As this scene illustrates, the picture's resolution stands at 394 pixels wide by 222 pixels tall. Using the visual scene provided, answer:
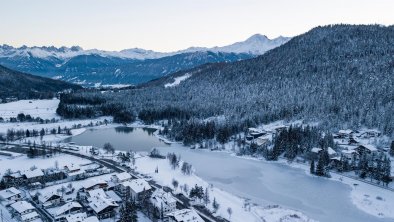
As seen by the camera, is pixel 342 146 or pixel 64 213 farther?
pixel 342 146

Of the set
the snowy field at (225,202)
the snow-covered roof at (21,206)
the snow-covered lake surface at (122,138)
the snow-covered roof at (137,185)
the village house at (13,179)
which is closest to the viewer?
the snow-covered roof at (21,206)

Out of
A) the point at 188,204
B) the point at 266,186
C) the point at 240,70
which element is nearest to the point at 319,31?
the point at 240,70

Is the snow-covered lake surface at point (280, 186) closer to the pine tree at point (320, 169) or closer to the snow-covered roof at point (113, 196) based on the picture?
the pine tree at point (320, 169)

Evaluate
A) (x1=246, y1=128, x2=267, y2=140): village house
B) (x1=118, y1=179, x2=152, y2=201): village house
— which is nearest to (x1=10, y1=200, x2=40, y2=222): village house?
(x1=118, y1=179, x2=152, y2=201): village house

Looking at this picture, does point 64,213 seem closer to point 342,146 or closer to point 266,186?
point 266,186

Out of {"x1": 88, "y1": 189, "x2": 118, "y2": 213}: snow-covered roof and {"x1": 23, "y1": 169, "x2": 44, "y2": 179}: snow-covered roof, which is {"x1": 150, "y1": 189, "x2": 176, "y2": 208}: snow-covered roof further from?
{"x1": 23, "y1": 169, "x2": 44, "y2": 179}: snow-covered roof

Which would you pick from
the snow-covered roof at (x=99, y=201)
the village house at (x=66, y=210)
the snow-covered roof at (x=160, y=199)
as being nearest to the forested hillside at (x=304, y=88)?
the snow-covered roof at (x=160, y=199)
